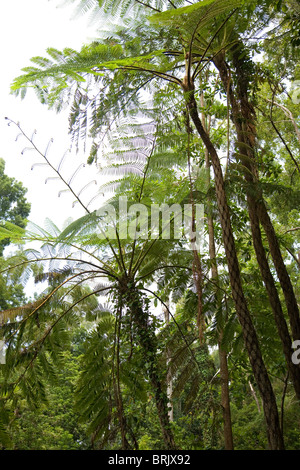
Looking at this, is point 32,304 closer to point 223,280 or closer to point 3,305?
point 223,280

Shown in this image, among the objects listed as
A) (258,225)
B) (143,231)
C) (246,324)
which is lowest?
(246,324)

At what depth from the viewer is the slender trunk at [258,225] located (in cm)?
296

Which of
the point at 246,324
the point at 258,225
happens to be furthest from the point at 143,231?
the point at 246,324

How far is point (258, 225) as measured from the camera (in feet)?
10.5

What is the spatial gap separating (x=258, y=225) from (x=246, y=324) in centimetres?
108

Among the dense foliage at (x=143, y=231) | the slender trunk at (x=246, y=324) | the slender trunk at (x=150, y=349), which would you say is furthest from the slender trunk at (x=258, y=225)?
the slender trunk at (x=150, y=349)

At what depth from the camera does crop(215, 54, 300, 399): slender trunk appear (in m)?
2.96

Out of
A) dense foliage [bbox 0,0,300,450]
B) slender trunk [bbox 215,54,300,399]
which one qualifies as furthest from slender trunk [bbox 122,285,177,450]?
slender trunk [bbox 215,54,300,399]

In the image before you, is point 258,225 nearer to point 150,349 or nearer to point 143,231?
point 143,231

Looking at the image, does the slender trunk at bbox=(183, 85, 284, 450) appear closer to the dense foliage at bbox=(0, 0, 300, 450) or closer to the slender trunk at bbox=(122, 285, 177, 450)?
the dense foliage at bbox=(0, 0, 300, 450)

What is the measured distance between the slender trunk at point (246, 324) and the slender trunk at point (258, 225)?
0.50m

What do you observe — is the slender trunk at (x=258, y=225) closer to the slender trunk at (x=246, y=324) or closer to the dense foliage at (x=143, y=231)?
the dense foliage at (x=143, y=231)

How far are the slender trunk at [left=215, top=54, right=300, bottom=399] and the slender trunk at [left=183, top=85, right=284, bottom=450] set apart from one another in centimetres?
50

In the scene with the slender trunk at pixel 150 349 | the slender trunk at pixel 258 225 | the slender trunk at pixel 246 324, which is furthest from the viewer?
the slender trunk at pixel 150 349
